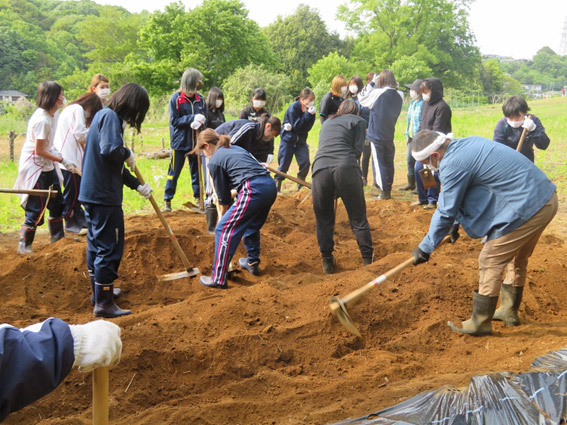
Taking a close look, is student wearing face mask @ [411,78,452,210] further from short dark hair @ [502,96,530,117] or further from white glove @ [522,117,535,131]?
white glove @ [522,117,535,131]

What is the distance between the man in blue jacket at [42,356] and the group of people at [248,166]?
8.38 ft

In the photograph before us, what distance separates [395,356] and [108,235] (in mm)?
2557

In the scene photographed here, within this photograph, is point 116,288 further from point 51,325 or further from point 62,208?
point 51,325

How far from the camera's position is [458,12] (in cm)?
5647

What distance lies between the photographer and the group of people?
4.04m

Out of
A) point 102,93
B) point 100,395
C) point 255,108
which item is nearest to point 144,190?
point 102,93

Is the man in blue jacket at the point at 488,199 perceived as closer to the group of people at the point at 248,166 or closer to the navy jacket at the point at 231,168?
the group of people at the point at 248,166

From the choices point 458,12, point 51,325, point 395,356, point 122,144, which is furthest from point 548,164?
point 458,12

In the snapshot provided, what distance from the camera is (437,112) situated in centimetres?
818

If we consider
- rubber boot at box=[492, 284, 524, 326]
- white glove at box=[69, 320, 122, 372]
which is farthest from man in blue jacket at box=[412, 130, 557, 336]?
white glove at box=[69, 320, 122, 372]

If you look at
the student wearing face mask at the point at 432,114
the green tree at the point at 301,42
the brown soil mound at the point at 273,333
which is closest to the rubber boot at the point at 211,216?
the brown soil mound at the point at 273,333

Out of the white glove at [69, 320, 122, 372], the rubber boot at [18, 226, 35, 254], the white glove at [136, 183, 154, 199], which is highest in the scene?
the white glove at [136, 183, 154, 199]

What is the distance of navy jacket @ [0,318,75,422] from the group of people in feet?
8.55

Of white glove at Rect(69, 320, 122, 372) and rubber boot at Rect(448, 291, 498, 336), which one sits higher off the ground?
white glove at Rect(69, 320, 122, 372)
